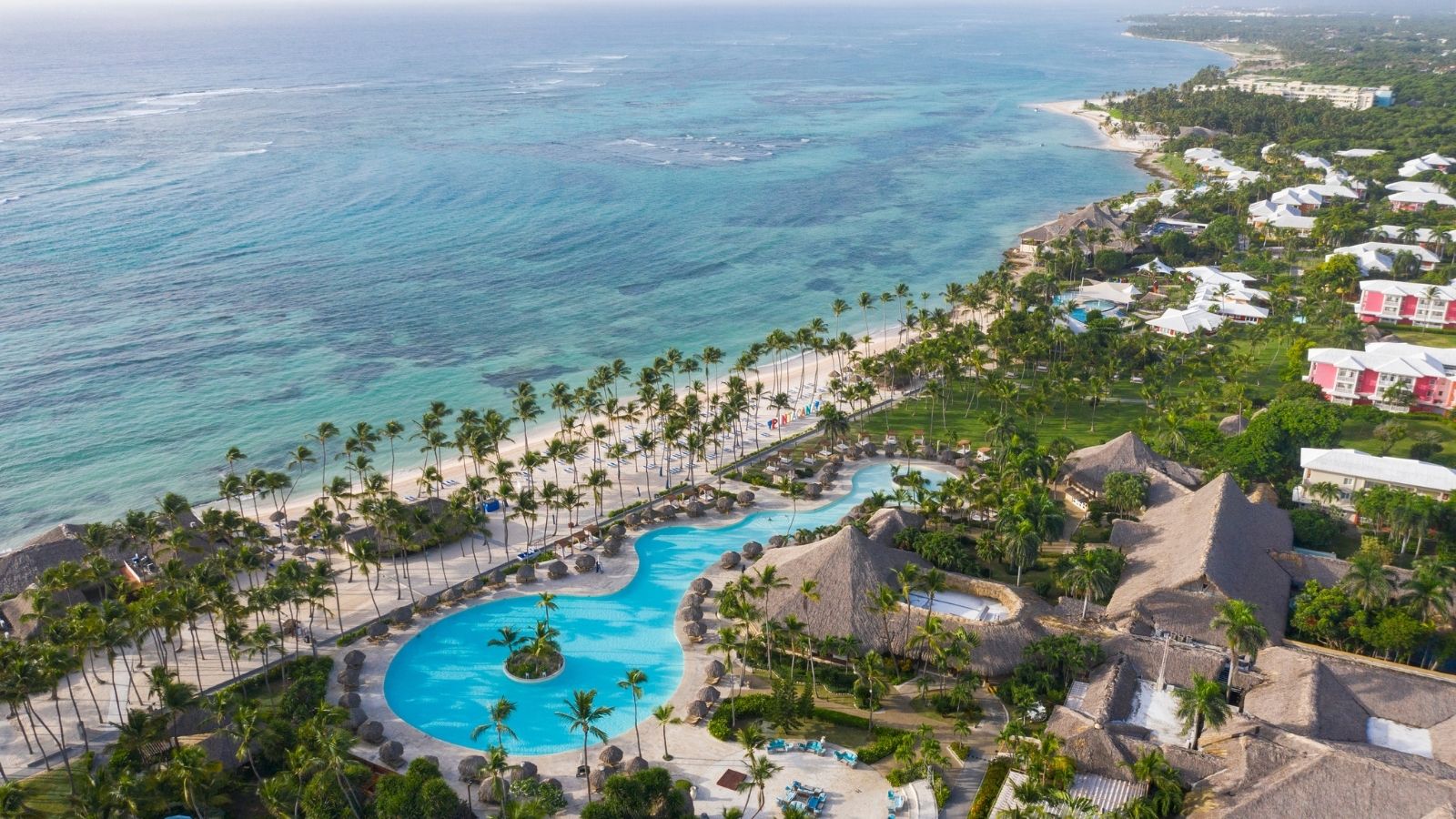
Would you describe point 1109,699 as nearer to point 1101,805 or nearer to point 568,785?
point 1101,805

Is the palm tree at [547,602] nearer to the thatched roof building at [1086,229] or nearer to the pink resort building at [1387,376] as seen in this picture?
the pink resort building at [1387,376]

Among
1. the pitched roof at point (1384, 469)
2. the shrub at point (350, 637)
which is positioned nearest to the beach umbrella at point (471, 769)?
the shrub at point (350, 637)

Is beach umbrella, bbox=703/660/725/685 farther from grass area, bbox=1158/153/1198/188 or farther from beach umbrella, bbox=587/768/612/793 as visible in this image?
grass area, bbox=1158/153/1198/188

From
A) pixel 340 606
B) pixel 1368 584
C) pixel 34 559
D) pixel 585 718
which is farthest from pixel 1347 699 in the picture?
pixel 34 559

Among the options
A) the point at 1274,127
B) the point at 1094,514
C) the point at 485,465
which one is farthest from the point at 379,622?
the point at 1274,127

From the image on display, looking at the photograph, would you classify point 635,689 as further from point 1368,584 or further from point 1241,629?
point 1368,584

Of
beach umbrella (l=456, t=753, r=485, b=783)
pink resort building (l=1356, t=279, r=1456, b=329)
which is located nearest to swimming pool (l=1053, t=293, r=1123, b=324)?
pink resort building (l=1356, t=279, r=1456, b=329)
